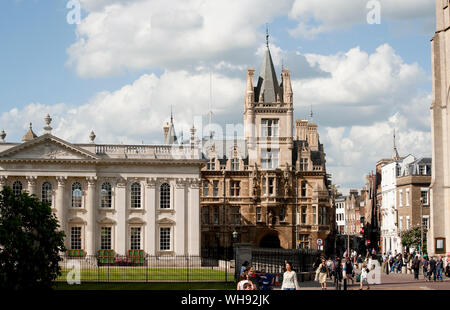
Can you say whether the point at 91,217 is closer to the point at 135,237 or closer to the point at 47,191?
the point at 135,237

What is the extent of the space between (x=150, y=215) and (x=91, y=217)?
16.9 ft

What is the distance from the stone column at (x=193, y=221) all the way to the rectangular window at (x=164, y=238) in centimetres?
180

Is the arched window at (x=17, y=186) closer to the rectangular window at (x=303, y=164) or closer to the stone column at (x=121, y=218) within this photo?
the stone column at (x=121, y=218)

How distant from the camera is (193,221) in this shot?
65000mm

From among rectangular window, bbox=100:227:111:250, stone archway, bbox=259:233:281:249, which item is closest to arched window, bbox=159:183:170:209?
rectangular window, bbox=100:227:111:250

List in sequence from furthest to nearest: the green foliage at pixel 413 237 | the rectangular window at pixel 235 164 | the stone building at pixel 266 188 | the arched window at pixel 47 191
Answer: the rectangular window at pixel 235 164, the stone building at pixel 266 188, the green foliage at pixel 413 237, the arched window at pixel 47 191

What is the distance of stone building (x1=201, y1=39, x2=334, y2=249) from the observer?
281ft

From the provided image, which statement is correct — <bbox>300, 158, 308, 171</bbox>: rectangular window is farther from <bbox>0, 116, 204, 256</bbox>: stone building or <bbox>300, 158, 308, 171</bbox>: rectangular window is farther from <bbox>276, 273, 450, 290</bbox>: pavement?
<bbox>276, 273, 450, 290</bbox>: pavement

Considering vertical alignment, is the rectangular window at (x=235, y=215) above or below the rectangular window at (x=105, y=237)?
above

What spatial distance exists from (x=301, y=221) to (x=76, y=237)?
3147 cm

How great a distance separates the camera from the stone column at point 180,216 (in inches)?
2542

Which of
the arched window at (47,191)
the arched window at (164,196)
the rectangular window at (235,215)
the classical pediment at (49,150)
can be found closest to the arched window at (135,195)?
the arched window at (164,196)

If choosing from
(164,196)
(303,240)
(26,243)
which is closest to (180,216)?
(164,196)

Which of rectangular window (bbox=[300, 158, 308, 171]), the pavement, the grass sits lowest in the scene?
the pavement
